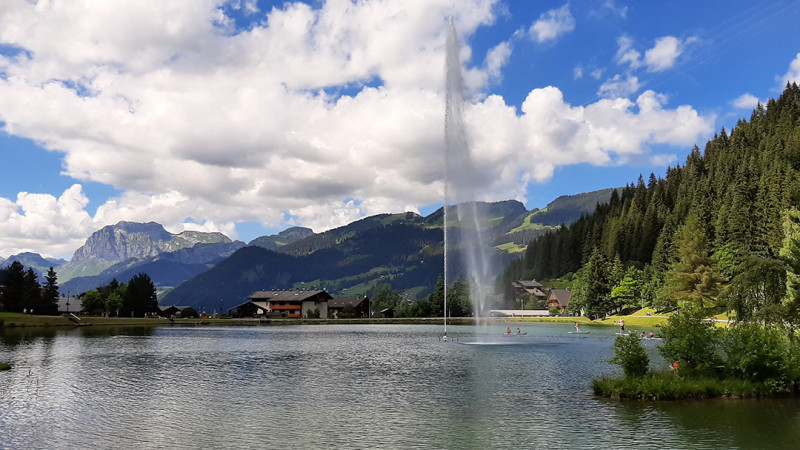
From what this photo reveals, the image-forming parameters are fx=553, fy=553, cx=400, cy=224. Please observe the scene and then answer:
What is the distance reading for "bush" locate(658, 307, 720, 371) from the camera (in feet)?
130

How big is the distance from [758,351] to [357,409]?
26974 millimetres

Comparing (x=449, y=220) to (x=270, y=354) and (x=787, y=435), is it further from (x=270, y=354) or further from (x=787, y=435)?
(x=787, y=435)

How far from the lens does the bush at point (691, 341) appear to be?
39.7 m

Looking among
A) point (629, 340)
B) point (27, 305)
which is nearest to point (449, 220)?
point (629, 340)

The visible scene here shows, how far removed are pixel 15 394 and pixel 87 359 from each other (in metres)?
28.4

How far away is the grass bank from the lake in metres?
1.17

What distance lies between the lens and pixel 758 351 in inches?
1447

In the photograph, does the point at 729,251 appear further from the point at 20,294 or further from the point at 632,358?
the point at 20,294

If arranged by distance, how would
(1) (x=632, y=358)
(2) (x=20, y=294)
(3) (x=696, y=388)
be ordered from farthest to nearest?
(2) (x=20, y=294), (1) (x=632, y=358), (3) (x=696, y=388)

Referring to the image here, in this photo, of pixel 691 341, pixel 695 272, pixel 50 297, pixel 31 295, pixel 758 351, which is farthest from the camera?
pixel 50 297

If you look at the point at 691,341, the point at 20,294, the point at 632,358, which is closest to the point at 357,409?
the point at 632,358

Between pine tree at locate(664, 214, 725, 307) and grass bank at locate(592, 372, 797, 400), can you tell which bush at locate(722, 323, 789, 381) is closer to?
grass bank at locate(592, 372, 797, 400)

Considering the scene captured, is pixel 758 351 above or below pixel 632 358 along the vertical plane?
above

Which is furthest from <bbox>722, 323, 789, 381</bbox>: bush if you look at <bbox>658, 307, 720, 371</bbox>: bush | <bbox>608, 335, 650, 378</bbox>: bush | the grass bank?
<bbox>608, 335, 650, 378</bbox>: bush
